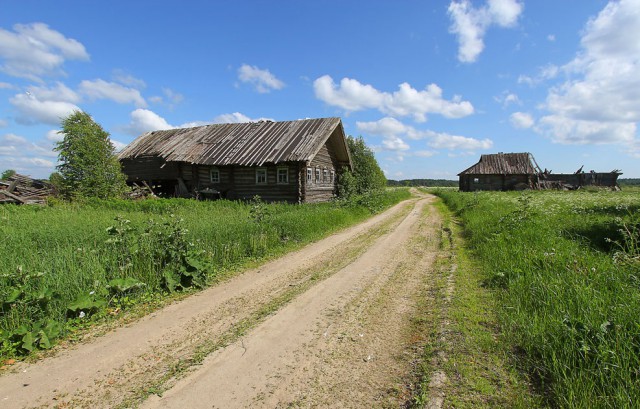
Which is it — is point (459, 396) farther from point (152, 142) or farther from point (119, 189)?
point (152, 142)

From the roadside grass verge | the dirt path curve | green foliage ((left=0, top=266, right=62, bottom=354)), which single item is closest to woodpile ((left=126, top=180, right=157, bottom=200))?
green foliage ((left=0, top=266, right=62, bottom=354))

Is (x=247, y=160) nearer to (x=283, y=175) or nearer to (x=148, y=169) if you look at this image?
(x=283, y=175)

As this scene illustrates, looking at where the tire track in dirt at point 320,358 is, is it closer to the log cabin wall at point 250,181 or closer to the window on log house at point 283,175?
the log cabin wall at point 250,181

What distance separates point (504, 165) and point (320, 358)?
1874 inches

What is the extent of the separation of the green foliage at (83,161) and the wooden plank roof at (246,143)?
12.6 ft

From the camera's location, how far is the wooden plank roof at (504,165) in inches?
1670

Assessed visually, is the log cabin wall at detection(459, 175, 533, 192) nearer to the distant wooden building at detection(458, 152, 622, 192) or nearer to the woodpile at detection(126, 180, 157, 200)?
the distant wooden building at detection(458, 152, 622, 192)

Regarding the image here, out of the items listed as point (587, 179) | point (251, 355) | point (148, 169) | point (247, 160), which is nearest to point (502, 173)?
point (587, 179)

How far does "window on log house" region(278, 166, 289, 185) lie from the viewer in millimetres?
20469

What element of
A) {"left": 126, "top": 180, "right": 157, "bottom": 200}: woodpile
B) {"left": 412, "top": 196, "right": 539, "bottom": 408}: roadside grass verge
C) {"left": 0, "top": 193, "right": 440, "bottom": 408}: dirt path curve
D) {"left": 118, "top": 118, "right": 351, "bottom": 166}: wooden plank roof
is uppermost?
{"left": 118, "top": 118, "right": 351, "bottom": 166}: wooden plank roof

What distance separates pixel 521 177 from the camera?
139 feet

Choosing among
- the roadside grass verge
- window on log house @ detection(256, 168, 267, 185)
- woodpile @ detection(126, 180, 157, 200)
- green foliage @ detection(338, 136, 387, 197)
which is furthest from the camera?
green foliage @ detection(338, 136, 387, 197)

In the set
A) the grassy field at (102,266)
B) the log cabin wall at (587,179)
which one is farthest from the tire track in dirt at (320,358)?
the log cabin wall at (587,179)

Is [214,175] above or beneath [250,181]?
above
